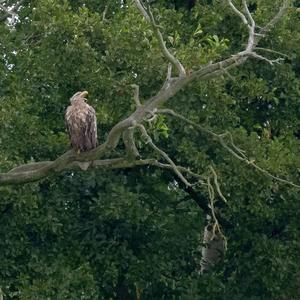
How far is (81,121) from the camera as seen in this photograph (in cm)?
1324

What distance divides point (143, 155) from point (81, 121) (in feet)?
5.26

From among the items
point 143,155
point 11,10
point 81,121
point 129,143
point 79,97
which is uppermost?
point 11,10

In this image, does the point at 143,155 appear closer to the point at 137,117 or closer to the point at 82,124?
the point at 82,124

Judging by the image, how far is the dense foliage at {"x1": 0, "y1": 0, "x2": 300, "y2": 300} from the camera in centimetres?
1446

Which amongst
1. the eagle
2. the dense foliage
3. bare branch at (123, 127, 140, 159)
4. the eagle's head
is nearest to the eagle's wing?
the eagle

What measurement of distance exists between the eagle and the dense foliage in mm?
692

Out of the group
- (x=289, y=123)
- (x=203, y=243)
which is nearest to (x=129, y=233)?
(x=203, y=243)

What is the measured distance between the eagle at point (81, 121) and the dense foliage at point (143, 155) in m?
0.69

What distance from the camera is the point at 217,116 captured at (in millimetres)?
15039

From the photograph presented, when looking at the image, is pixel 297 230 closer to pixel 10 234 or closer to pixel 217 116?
pixel 217 116

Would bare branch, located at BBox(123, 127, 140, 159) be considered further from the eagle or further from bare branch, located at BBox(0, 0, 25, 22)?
bare branch, located at BBox(0, 0, 25, 22)

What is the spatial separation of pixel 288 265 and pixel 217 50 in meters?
2.85

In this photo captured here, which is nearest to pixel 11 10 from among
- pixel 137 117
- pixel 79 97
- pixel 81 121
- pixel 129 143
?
pixel 79 97

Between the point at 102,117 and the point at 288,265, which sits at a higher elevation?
the point at 102,117
